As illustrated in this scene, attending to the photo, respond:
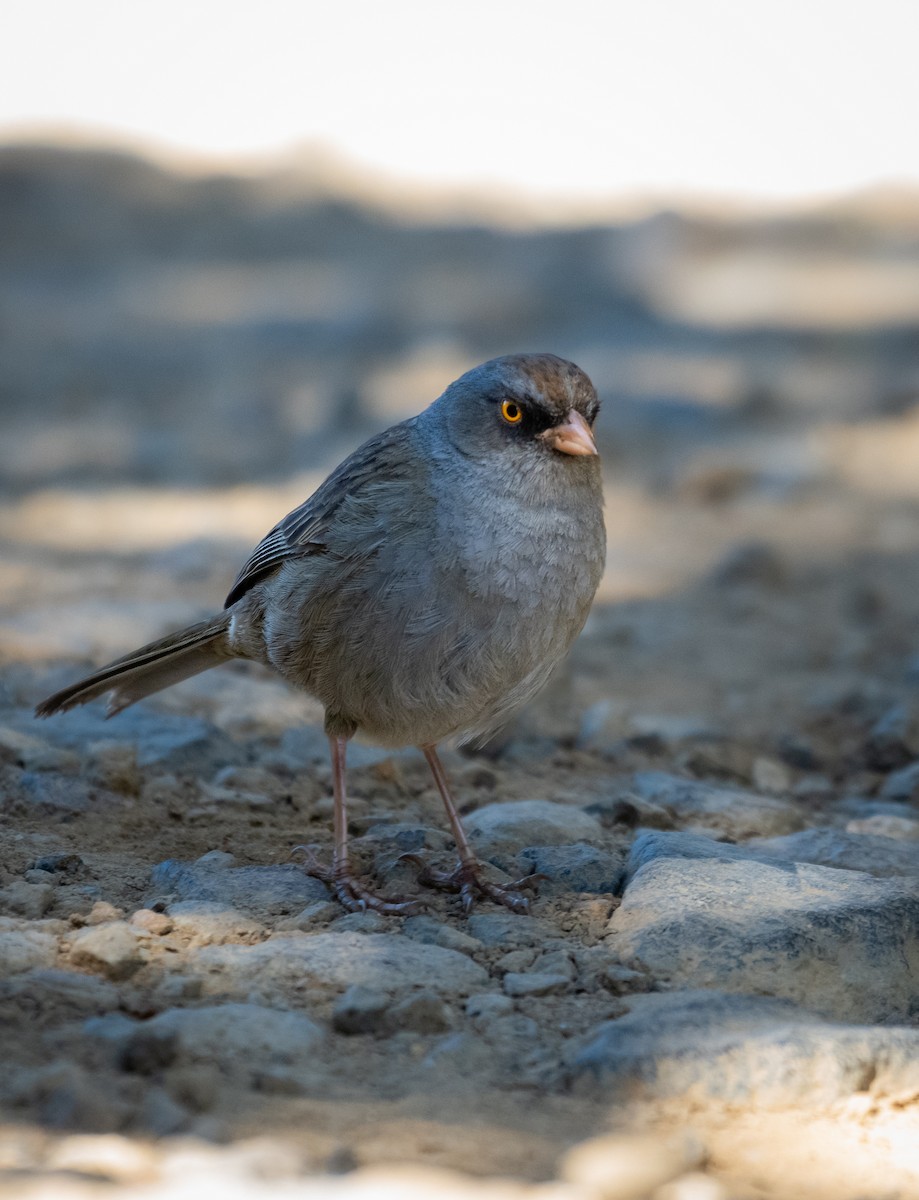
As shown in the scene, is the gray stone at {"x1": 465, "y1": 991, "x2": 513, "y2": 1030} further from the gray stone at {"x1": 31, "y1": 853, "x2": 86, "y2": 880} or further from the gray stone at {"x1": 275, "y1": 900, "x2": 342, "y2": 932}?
the gray stone at {"x1": 31, "y1": 853, "x2": 86, "y2": 880}

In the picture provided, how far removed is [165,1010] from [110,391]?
1117 centimetres

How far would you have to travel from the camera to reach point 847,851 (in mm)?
4383

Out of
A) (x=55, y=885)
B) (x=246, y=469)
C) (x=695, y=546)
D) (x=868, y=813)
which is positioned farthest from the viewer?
(x=246, y=469)

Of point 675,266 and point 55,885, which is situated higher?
point 675,266

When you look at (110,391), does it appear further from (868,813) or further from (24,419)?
(868,813)

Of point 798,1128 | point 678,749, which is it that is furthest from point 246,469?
point 798,1128

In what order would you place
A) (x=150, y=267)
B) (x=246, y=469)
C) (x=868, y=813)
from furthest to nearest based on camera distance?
(x=150, y=267)
(x=246, y=469)
(x=868, y=813)

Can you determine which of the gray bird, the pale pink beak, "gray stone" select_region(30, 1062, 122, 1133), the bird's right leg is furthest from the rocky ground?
the pale pink beak

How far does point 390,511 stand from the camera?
4.20 meters

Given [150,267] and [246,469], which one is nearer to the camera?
[246,469]

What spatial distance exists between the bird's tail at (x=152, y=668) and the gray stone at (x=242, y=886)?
96cm

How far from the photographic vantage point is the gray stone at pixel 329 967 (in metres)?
3.30

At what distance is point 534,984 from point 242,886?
0.96 metres

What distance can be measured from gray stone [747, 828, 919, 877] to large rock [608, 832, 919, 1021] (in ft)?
1.38
